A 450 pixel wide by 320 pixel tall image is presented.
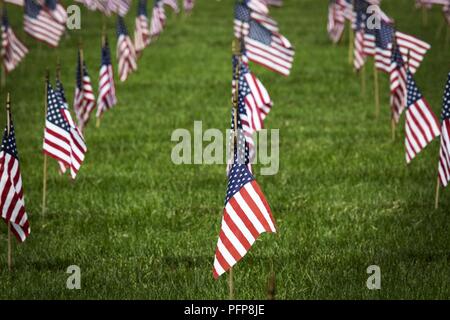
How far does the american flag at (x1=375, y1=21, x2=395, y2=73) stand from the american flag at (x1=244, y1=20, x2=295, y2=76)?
2993 millimetres

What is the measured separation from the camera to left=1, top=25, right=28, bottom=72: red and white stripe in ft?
76.1

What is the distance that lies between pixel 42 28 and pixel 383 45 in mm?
9180

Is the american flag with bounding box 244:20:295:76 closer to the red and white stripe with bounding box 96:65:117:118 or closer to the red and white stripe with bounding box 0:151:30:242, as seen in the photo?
the red and white stripe with bounding box 96:65:117:118

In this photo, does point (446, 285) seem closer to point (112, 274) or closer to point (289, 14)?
point (112, 274)

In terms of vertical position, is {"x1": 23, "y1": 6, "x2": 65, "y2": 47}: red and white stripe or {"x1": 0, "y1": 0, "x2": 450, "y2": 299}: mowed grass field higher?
{"x1": 23, "y1": 6, "x2": 65, "y2": 47}: red and white stripe

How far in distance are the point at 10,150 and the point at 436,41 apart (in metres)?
22.2

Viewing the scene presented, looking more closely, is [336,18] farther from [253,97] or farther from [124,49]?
[253,97]

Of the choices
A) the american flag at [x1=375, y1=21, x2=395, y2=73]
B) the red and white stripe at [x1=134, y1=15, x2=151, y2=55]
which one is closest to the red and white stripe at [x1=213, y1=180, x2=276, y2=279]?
the american flag at [x1=375, y1=21, x2=395, y2=73]

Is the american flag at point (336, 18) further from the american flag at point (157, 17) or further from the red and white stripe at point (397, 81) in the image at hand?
the red and white stripe at point (397, 81)

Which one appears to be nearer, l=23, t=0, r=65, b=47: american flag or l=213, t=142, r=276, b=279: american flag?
l=213, t=142, r=276, b=279: american flag

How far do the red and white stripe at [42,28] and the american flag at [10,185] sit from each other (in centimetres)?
1344

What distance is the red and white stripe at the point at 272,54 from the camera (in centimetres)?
1612

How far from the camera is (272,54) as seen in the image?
16.2 m

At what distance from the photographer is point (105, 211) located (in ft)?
44.3
